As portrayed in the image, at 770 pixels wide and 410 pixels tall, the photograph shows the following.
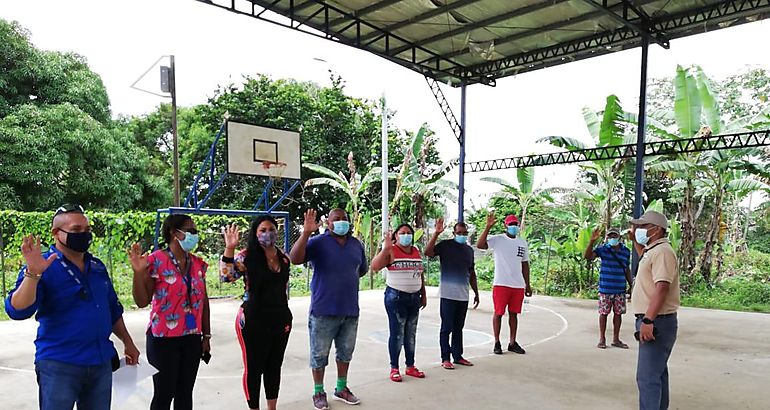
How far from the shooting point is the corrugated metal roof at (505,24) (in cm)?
895

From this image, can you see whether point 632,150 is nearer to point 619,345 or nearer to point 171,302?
point 619,345

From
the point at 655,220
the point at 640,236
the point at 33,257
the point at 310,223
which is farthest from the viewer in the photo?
the point at 640,236

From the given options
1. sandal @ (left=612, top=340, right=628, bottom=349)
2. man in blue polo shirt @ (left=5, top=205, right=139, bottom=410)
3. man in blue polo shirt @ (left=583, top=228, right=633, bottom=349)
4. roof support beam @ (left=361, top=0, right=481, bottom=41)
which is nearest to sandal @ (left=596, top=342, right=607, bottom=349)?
man in blue polo shirt @ (left=583, top=228, right=633, bottom=349)

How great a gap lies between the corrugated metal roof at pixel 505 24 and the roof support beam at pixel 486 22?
0.02m

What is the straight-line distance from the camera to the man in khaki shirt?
11.1ft

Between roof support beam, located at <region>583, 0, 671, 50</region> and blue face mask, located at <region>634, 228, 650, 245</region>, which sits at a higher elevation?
roof support beam, located at <region>583, 0, 671, 50</region>

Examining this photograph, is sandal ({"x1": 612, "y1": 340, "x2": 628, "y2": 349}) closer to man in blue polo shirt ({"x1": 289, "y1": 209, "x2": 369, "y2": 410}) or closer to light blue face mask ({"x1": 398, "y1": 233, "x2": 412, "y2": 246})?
light blue face mask ({"x1": 398, "y1": 233, "x2": 412, "y2": 246})

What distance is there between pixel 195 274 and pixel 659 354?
2.92m

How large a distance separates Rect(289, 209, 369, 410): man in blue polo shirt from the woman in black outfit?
0.36 metres

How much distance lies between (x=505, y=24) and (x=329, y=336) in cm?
782

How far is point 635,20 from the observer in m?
9.51

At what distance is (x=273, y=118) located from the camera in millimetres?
17984

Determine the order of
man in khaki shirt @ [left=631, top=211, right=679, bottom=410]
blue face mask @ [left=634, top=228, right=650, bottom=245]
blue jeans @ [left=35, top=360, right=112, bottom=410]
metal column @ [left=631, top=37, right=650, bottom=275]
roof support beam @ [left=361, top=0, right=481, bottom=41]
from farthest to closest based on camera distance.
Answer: metal column @ [left=631, top=37, right=650, bottom=275]
roof support beam @ [left=361, top=0, right=481, bottom=41]
blue face mask @ [left=634, top=228, right=650, bottom=245]
man in khaki shirt @ [left=631, top=211, right=679, bottom=410]
blue jeans @ [left=35, top=360, right=112, bottom=410]

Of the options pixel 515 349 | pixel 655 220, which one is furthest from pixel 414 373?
pixel 655 220
